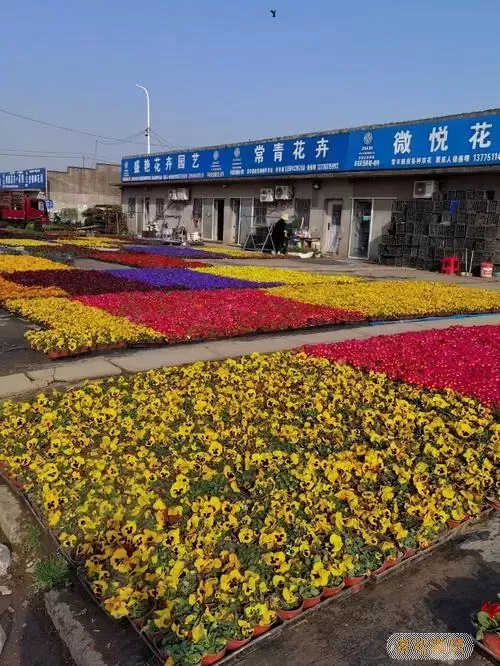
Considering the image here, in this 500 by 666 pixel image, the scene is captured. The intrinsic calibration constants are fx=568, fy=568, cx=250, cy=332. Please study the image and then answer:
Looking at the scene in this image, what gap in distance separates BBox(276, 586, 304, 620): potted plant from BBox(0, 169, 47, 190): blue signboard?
54908 mm

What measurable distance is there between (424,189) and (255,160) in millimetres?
10964

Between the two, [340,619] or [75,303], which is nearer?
[340,619]

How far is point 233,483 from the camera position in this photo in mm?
3879

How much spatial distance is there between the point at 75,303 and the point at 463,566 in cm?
843

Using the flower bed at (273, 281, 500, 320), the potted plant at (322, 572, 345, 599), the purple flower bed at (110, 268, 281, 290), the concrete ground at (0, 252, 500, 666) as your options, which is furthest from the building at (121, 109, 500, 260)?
the potted plant at (322, 572, 345, 599)

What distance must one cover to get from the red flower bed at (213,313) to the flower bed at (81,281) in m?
1.01

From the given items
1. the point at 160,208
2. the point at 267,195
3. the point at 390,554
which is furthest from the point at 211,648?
the point at 160,208

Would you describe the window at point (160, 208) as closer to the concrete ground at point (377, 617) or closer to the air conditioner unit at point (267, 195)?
the air conditioner unit at point (267, 195)

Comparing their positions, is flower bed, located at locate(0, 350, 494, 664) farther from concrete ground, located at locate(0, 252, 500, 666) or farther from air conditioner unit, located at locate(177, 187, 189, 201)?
air conditioner unit, located at locate(177, 187, 189, 201)

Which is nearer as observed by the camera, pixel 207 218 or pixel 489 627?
pixel 489 627

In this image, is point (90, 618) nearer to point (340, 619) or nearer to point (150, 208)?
point (340, 619)

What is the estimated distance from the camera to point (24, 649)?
115 inches

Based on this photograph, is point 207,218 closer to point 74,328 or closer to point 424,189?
point 424,189

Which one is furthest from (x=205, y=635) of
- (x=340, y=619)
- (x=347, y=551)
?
(x=347, y=551)
